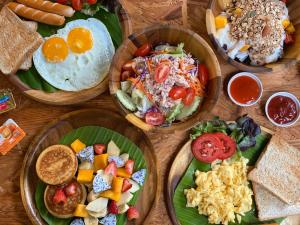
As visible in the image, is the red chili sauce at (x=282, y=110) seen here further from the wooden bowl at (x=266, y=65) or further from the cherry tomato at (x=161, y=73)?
the cherry tomato at (x=161, y=73)

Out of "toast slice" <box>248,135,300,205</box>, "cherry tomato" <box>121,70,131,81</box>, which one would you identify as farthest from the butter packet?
"toast slice" <box>248,135,300,205</box>

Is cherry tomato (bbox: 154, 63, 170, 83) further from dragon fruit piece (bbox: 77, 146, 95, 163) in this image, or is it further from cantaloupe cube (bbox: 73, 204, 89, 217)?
cantaloupe cube (bbox: 73, 204, 89, 217)

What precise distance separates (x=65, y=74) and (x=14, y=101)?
0.57 metres

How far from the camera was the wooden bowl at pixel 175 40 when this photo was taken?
3.80 metres

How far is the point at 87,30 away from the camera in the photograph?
4180mm

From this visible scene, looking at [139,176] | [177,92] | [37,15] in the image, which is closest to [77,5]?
[37,15]

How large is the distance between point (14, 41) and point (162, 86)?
1.49 metres

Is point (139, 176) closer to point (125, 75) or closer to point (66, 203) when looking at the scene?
point (66, 203)

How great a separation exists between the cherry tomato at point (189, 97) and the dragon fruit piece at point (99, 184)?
1029 millimetres

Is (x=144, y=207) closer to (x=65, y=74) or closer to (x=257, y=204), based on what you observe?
(x=257, y=204)

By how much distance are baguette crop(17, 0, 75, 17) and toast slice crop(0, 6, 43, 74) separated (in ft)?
0.66

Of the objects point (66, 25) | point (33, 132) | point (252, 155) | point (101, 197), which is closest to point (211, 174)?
point (252, 155)

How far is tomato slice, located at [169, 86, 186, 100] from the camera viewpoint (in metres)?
3.86

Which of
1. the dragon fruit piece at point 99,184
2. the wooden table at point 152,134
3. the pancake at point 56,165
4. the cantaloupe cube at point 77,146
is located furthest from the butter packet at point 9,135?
the dragon fruit piece at point 99,184
